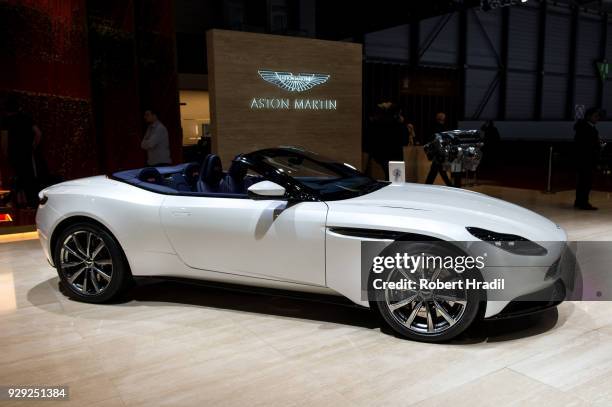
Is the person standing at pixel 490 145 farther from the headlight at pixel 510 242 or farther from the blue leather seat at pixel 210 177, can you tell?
the headlight at pixel 510 242

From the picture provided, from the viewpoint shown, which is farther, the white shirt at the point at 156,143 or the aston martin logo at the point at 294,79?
the aston martin logo at the point at 294,79

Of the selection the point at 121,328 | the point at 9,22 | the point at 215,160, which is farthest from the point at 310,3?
the point at 121,328

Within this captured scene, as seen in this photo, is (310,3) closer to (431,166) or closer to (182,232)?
(431,166)

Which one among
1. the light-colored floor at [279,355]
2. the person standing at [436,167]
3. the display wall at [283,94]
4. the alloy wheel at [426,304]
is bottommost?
the light-colored floor at [279,355]

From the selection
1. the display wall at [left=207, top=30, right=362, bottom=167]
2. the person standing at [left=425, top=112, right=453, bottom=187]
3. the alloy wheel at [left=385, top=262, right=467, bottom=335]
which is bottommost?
the alloy wheel at [left=385, top=262, right=467, bottom=335]

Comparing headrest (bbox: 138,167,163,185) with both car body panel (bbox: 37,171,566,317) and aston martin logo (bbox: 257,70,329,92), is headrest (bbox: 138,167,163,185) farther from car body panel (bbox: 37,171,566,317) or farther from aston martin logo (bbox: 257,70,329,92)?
aston martin logo (bbox: 257,70,329,92)

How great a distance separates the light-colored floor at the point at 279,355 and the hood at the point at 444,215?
0.65 meters

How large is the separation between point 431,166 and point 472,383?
6.86m

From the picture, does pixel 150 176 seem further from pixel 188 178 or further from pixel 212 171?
pixel 212 171

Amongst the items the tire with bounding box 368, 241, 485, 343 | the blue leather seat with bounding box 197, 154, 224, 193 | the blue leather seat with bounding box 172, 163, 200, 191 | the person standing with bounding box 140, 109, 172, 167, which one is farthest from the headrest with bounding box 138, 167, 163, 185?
the person standing with bounding box 140, 109, 172, 167

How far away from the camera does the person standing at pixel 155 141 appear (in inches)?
294

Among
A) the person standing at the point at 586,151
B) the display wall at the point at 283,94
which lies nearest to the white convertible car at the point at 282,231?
the display wall at the point at 283,94

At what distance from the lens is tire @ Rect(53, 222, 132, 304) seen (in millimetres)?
3832

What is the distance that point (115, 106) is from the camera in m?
8.78
